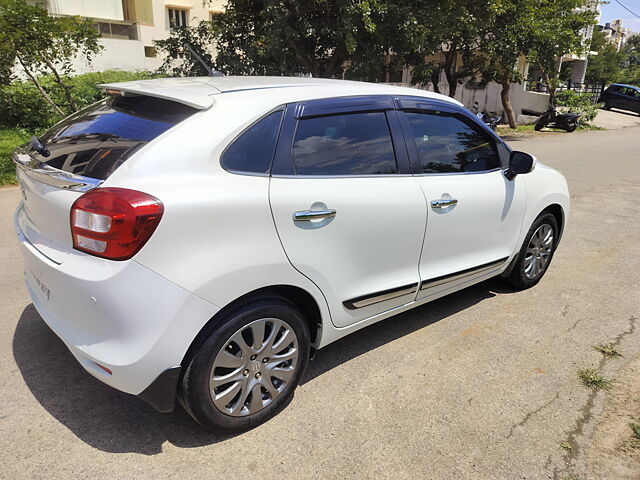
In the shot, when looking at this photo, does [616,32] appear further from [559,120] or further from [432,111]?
[432,111]

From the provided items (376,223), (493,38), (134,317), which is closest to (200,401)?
(134,317)

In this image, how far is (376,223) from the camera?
285 cm

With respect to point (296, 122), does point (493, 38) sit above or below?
above

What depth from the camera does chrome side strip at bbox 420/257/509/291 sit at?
3.32m

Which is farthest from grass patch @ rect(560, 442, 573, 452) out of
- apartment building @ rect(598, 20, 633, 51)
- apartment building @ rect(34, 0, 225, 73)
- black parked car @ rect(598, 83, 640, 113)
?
apartment building @ rect(598, 20, 633, 51)

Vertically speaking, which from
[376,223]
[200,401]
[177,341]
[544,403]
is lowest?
[544,403]

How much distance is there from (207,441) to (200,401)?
309 millimetres

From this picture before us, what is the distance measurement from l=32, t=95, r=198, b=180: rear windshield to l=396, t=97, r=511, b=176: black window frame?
1.37 meters

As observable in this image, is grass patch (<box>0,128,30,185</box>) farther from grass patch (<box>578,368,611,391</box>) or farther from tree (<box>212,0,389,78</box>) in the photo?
grass patch (<box>578,368,611,391</box>)

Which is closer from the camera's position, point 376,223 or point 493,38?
point 376,223

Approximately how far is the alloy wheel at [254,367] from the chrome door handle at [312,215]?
0.52 metres

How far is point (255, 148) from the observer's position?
2457 mm

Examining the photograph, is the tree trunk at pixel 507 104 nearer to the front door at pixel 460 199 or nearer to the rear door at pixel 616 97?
the rear door at pixel 616 97

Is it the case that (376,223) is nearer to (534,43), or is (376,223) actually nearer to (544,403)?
(544,403)
